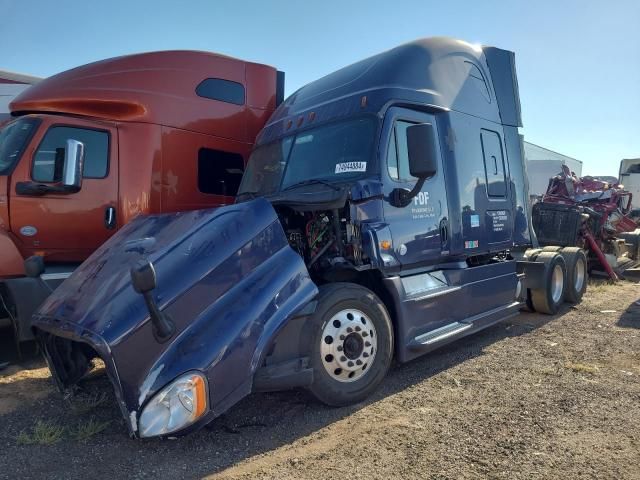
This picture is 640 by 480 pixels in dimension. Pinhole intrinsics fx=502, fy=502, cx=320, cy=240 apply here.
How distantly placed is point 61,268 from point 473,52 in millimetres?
5346

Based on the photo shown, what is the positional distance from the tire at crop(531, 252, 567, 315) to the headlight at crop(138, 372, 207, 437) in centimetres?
558

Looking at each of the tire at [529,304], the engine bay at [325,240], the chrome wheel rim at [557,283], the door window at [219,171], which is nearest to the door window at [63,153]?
the door window at [219,171]

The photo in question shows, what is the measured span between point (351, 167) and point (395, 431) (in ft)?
7.50

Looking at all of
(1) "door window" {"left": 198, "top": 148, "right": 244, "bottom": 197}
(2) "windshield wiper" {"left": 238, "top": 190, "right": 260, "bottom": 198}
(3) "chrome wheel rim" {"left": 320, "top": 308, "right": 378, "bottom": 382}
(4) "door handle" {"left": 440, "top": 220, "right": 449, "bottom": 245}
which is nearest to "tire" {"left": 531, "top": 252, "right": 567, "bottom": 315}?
(4) "door handle" {"left": 440, "top": 220, "right": 449, "bottom": 245}

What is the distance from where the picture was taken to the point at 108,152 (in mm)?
5676

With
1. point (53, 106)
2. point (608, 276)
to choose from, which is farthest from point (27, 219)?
point (608, 276)

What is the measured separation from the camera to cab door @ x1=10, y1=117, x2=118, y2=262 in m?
5.26

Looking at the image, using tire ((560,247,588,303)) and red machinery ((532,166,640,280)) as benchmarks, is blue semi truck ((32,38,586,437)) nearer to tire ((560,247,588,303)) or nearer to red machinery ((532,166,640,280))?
tire ((560,247,588,303))

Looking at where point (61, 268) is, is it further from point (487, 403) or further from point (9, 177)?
point (487, 403)

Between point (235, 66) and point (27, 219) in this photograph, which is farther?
point (235, 66)

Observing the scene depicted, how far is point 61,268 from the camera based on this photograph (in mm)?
5418

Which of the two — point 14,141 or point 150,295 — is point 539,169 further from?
point 150,295

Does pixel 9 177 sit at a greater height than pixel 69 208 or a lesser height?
greater

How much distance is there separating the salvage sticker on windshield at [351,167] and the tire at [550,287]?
3950 millimetres
